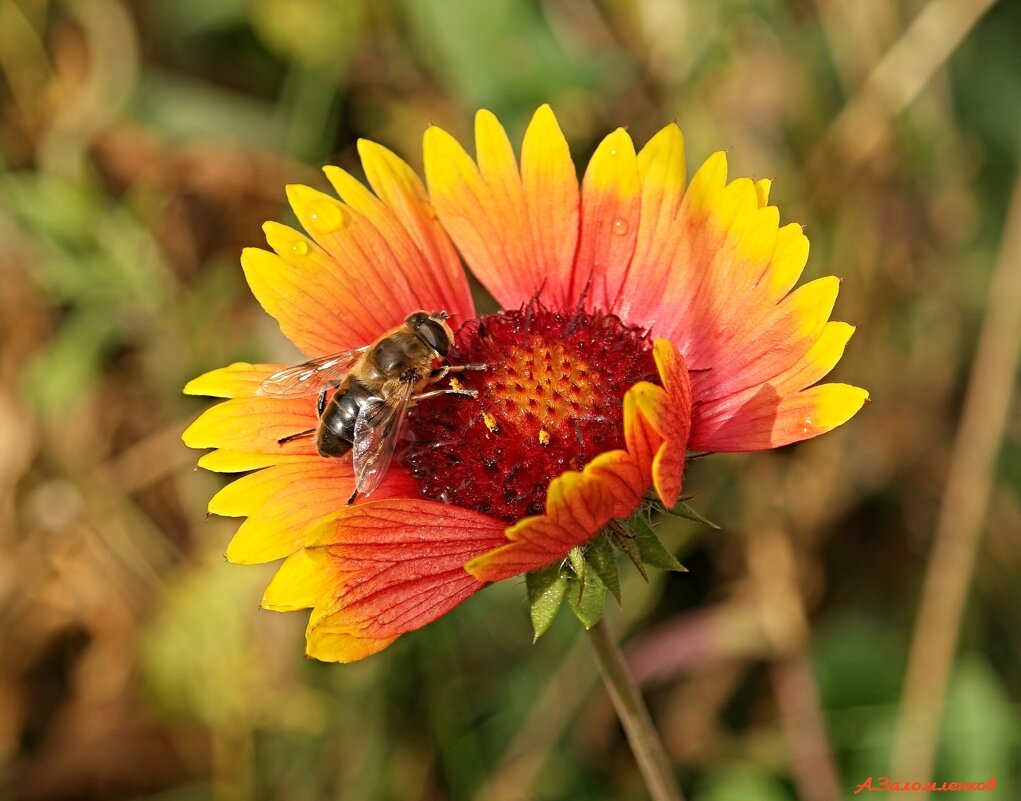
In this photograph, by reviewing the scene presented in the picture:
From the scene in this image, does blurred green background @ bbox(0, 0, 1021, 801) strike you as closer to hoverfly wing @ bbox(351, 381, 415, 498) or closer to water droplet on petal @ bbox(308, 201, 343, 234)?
hoverfly wing @ bbox(351, 381, 415, 498)

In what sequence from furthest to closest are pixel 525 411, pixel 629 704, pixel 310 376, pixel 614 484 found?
pixel 310 376 → pixel 525 411 → pixel 629 704 → pixel 614 484

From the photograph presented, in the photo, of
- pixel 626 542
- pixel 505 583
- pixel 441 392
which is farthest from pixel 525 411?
pixel 505 583

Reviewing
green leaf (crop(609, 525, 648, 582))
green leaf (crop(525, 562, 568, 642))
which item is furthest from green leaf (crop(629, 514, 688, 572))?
green leaf (crop(525, 562, 568, 642))

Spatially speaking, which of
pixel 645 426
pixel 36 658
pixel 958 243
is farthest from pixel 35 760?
pixel 958 243

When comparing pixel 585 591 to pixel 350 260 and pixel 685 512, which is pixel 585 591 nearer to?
pixel 685 512

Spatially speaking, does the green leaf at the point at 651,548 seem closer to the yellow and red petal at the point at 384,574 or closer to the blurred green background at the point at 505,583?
the yellow and red petal at the point at 384,574
